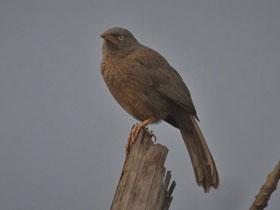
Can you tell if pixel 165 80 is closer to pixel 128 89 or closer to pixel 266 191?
pixel 128 89

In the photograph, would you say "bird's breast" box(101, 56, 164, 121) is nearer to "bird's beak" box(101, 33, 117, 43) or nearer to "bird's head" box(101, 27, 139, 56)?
"bird's head" box(101, 27, 139, 56)

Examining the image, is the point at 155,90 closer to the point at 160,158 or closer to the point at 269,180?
the point at 160,158

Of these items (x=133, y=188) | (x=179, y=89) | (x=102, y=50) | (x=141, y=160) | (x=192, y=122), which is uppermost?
(x=102, y=50)

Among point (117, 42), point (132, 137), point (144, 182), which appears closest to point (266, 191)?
point (144, 182)

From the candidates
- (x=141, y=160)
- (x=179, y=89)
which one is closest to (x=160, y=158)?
(x=141, y=160)

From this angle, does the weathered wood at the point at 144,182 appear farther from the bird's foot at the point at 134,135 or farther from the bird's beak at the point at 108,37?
the bird's beak at the point at 108,37

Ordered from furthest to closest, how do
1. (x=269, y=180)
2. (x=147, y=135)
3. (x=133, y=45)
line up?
(x=133, y=45)
(x=147, y=135)
(x=269, y=180)

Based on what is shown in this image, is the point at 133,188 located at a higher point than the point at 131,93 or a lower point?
lower
